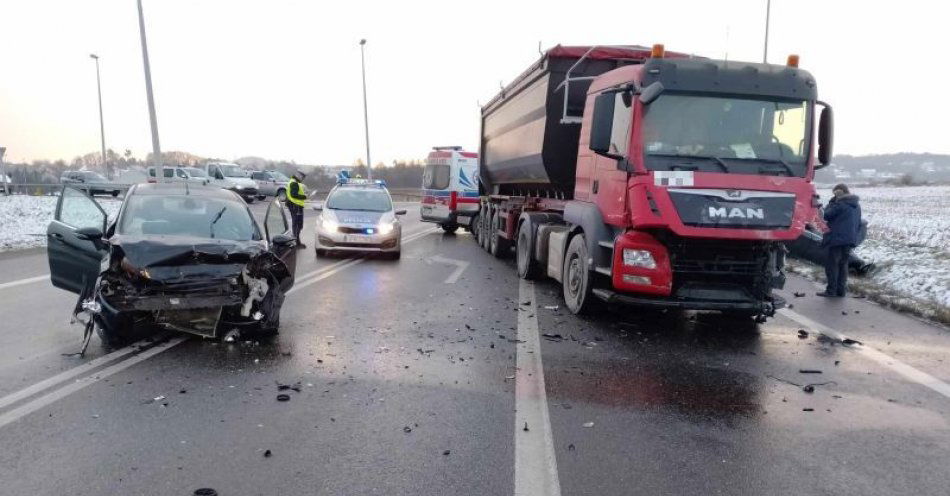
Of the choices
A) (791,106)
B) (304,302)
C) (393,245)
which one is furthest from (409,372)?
(393,245)

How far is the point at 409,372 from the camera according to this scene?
17.3 feet

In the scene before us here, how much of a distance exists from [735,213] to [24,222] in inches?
786

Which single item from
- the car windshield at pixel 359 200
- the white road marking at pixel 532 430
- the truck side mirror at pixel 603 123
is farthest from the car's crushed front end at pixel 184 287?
the car windshield at pixel 359 200

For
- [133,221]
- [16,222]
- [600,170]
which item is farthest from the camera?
[16,222]

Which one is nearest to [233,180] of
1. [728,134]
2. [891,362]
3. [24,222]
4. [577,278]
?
[24,222]

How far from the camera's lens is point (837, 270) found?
9.86 meters

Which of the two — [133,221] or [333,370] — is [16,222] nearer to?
[133,221]

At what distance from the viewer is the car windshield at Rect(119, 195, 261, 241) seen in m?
6.44

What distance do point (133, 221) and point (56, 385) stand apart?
7.50 ft

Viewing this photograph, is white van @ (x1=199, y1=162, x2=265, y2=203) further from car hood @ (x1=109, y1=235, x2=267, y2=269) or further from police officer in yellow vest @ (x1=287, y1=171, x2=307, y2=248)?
car hood @ (x1=109, y1=235, x2=267, y2=269)

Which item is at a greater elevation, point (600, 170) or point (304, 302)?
point (600, 170)

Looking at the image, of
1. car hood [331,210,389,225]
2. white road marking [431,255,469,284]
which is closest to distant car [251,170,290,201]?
car hood [331,210,389,225]

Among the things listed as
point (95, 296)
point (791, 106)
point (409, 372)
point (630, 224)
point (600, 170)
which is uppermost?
point (791, 106)

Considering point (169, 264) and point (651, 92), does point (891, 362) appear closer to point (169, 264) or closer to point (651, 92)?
point (651, 92)
